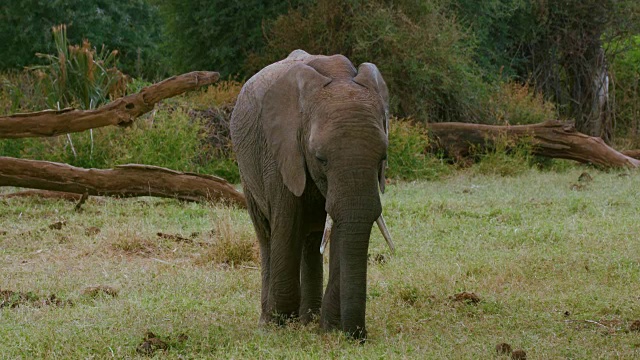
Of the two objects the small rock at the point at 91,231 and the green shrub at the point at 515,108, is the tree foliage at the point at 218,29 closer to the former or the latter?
the green shrub at the point at 515,108

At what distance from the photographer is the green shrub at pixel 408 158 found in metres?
15.9

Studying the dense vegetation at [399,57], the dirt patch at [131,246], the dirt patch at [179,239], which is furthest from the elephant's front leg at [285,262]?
the dense vegetation at [399,57]

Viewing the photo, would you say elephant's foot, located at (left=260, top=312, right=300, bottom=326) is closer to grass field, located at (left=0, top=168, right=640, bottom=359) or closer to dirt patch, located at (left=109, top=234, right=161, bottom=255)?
grass field, located at (left=0, top=168, right=640, bottom=359)

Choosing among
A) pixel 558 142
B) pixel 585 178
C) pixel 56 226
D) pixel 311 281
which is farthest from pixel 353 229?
pixel 558 142

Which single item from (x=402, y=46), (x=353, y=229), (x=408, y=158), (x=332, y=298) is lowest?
(x=408, y=158)

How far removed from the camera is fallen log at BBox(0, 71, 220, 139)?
436 inches

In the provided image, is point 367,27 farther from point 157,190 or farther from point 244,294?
point 244,294

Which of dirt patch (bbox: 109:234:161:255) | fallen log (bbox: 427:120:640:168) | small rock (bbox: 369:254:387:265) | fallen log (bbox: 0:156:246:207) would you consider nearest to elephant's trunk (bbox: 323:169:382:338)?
small rock (bbox: 369:254:387:265)

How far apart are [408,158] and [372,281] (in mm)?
8749

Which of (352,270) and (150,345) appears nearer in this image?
(352,270)

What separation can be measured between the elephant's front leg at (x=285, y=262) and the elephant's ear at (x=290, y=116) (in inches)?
9.8

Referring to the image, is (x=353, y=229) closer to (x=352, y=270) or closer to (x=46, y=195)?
(x=352, y=270)

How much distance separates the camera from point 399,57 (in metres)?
18.1

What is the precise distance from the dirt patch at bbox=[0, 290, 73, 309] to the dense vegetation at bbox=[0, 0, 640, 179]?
21.6 feet
